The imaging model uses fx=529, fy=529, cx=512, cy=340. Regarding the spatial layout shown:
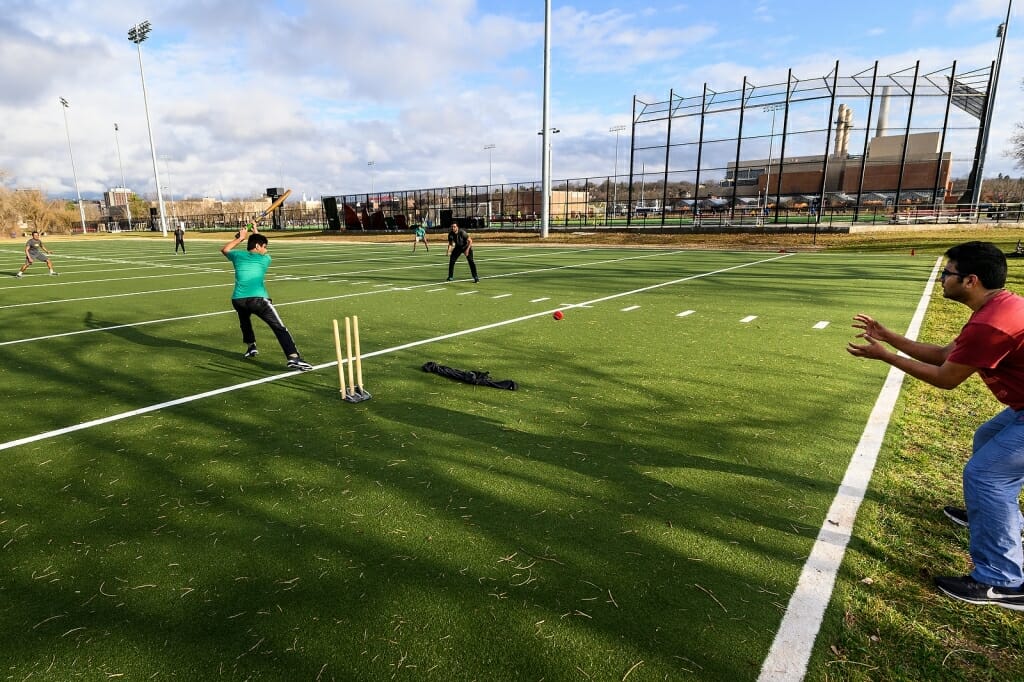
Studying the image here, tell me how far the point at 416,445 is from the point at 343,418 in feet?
3.67

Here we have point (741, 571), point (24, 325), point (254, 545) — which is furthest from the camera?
point (24, 325)

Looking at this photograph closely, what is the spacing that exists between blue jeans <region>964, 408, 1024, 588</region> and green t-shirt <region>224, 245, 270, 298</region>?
7.64 meters

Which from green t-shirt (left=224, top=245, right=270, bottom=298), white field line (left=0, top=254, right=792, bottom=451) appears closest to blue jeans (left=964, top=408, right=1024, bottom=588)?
white field line (left=0, top=254, right=792, bottom=451)

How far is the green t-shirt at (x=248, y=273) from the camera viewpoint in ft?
24.1

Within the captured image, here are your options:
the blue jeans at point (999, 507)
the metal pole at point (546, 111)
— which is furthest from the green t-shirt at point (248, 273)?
the metal pole at point (546, 111)

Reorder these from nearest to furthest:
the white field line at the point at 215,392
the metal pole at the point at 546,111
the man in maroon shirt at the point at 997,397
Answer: the man in maroon shirt at the point at 997,397 < the white field line at the point at 215,392 < the metal pole at the point at 546,111

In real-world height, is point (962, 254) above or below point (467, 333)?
above

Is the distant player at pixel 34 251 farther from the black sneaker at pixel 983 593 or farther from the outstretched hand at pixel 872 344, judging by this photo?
the black sneaker at pixel 983 593

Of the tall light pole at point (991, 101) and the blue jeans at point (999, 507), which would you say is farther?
the tall light pole at point (991, 101)

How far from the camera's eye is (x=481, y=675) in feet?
7.81

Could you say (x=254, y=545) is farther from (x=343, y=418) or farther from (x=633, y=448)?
(x=633, y=448)

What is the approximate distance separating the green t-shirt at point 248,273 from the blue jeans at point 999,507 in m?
7.64

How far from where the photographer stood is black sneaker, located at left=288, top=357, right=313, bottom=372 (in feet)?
23.7

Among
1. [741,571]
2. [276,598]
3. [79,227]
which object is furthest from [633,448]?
[79,227]
